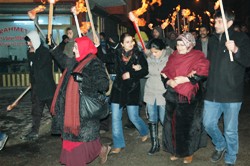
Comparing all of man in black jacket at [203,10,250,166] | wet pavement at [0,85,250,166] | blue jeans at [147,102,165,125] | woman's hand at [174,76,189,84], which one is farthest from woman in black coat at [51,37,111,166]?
man in black jacket at [203,10,250,166]

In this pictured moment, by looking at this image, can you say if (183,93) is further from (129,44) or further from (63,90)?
(63,90)

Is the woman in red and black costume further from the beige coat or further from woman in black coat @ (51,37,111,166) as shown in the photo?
woman in black coat @ (51,37,111,166)

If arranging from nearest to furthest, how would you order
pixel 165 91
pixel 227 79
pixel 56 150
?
pixel 227 79
pixel 165 91
pixel 56 150

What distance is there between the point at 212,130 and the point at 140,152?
1.37 metres

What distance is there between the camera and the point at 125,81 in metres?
5.55

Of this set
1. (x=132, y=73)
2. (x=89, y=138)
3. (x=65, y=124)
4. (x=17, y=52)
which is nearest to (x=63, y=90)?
(x=65, y=124)

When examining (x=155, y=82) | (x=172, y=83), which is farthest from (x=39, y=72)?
(x=172, y=83)

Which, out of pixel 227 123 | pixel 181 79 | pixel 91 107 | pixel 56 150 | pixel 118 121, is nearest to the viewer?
pixel 91 107

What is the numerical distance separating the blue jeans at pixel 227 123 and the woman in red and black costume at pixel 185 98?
16 centimetres

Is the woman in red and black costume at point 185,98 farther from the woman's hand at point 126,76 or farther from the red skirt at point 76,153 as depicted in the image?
the red skirt at point 76,153

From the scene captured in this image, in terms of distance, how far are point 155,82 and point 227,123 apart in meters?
1.38

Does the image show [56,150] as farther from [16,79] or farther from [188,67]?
[16,79]

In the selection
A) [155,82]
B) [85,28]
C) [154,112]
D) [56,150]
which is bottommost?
[56,150]

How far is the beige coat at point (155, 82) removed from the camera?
539 cm
